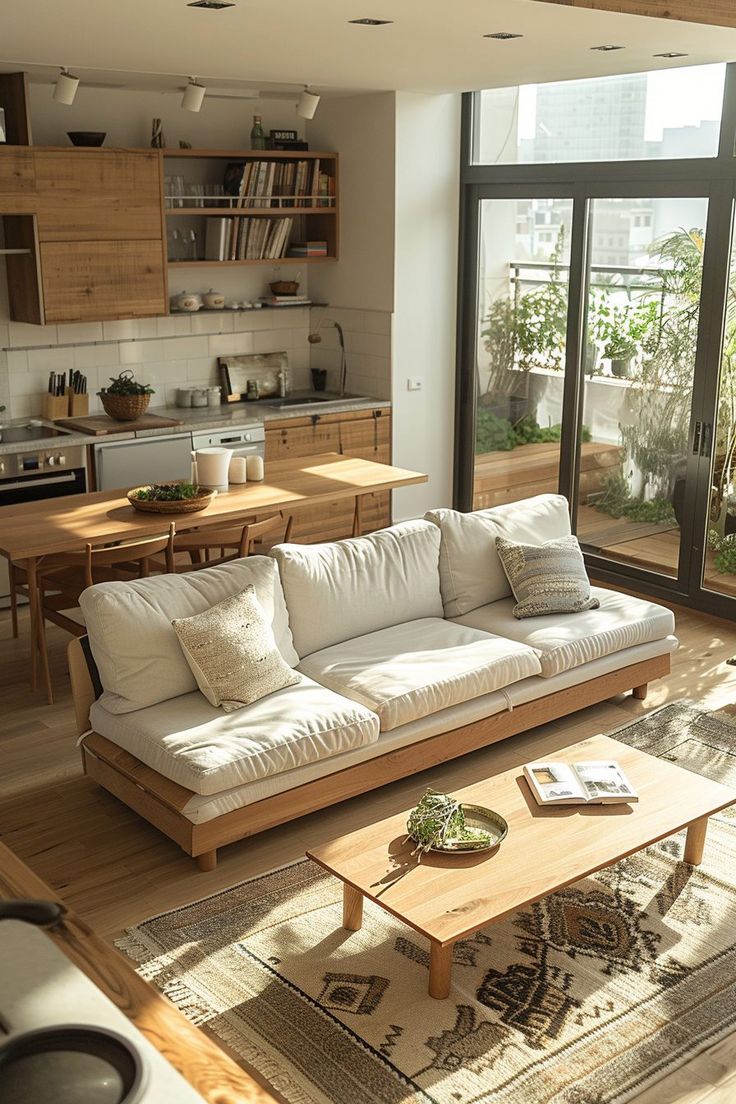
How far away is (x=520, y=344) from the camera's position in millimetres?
7777

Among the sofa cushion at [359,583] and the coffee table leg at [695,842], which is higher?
the sofa cushion at [359,583]

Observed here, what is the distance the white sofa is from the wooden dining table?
27.1 inches

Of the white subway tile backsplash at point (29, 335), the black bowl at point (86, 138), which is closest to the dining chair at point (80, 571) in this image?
the white subway tile backsplash at point (29, 335)

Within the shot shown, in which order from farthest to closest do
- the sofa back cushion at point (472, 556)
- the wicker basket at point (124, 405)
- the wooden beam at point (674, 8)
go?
the wicker basket at point (124, 405), the sofa back cushion at point (472, 556), the wooden beam at point (674, 8)

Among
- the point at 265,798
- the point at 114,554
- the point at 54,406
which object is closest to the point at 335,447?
the point at 54,406

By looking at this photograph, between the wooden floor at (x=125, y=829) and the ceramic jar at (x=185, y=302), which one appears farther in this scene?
the ceramic jar at (x=185, y=302)

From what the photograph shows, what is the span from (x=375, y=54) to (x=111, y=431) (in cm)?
259

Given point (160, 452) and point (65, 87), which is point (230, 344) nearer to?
point (160, 452)

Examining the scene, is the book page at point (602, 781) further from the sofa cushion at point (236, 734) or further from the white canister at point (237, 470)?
the white canister at point (237, 470)

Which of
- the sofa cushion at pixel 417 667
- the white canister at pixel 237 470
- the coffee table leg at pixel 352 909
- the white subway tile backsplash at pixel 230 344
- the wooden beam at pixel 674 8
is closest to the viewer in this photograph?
the coffee table leg at pixel 352 909

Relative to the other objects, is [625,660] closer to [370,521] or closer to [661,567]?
[661,567]

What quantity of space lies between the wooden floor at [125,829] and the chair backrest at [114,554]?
681 millimetres

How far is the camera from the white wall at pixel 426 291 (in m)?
7.59

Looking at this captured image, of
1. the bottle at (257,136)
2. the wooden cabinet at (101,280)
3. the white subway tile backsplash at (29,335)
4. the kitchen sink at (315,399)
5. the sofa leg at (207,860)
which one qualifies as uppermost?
the bottle at (257,136)
